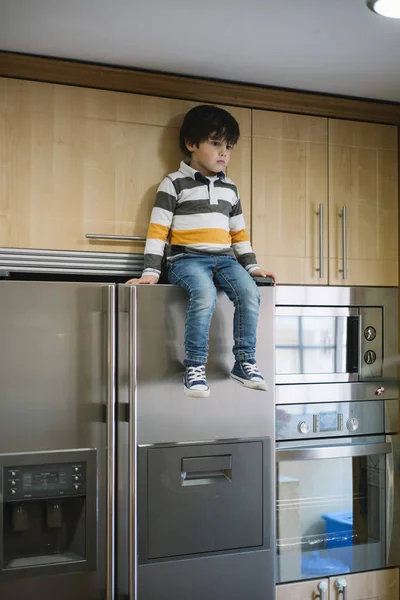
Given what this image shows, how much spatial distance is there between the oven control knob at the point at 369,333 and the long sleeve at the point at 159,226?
0.85 m

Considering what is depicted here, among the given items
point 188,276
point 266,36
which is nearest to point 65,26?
point 266,36

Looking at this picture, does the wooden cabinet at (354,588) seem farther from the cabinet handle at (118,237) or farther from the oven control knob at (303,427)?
the cabinet handle at (118,237)

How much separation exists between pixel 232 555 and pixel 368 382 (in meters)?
0.86

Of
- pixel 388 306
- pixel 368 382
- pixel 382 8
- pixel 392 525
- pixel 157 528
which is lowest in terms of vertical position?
pixel 392 525

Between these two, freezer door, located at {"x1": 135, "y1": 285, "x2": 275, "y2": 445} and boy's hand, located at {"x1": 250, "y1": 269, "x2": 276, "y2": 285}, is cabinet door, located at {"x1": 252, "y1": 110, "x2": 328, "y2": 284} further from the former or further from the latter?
freezer door, located at {"x1": 135, "y1": 285, "x2": 275, "y2": 445}

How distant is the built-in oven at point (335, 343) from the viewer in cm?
245

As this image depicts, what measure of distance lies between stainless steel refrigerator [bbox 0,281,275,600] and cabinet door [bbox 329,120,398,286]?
0.67m

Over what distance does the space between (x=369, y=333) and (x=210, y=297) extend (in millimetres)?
827

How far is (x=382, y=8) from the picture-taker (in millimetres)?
1816

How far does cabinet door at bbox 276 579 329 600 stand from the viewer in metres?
2.37

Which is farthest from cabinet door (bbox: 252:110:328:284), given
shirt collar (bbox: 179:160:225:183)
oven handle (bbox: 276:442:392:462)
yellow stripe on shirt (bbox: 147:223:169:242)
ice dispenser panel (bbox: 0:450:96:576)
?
ice dispenser panel (bbox: 0:450:96:576)

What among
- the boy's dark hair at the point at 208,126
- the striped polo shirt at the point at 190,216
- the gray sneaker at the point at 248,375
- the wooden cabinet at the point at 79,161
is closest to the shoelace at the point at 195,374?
the gray sneaker at the point at 248,375

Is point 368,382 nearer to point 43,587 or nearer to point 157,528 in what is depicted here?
point 157,528

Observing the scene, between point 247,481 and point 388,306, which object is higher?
point 388,306
